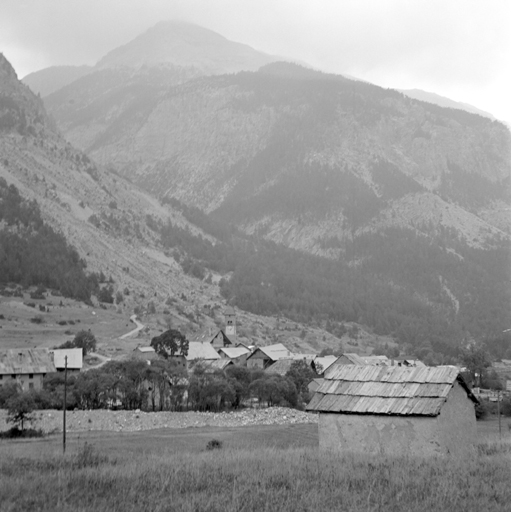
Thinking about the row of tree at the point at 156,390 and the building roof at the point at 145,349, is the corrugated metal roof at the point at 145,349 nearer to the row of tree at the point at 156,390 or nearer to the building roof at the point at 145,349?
the building roof at the point at 145,349

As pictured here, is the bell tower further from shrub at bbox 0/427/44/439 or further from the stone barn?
the stone barn

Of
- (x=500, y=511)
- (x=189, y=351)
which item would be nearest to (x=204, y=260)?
(x=189, y=351)

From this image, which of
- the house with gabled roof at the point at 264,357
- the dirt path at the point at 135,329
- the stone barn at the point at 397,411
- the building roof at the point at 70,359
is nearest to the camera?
the stone barn at the point at 397,411

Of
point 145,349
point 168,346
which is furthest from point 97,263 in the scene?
point 168,346

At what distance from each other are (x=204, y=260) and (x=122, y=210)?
27.4 m

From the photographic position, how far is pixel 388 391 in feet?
78.9

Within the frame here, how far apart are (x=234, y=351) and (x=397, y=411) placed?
255 feet

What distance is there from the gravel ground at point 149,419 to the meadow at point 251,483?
37.0 metres

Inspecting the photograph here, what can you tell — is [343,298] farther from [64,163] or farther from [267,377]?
[267,377]

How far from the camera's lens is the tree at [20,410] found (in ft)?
161

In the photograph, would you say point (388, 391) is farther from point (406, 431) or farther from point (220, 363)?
point (220, 363)

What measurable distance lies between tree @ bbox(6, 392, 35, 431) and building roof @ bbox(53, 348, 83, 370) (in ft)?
72.5

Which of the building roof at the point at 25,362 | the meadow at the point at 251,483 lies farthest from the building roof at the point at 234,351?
the meadow at the point at 251,483

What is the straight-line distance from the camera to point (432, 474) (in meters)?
14.3
